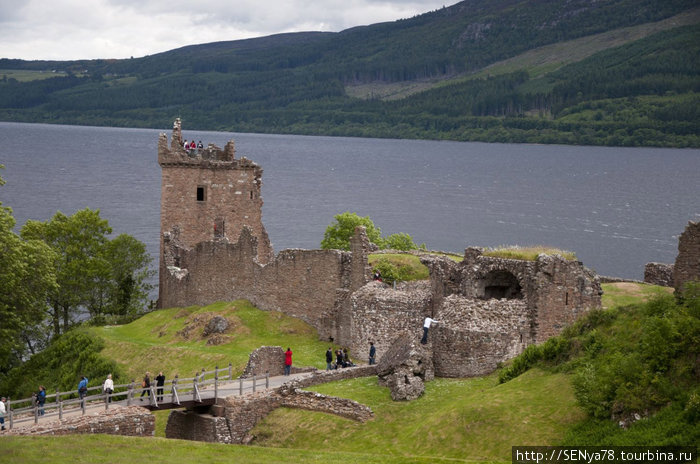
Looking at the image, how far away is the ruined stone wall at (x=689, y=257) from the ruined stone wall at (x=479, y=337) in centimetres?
688

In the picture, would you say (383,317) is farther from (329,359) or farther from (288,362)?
(288,362)

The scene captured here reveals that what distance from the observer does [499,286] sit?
43000 mm

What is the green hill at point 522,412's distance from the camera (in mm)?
26812

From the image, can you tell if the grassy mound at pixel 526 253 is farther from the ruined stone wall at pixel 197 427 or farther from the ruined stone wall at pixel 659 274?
the ruined stone wall at pixel 197 427

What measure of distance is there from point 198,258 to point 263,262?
13.6ft

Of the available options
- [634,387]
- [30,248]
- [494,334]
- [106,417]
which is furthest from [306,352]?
[634,387]

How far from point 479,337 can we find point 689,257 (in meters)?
8.76

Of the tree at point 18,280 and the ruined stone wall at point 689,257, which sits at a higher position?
the ruined stone wall at point 689,257

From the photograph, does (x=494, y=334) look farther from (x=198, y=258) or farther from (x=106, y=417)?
(x=198, y=258)

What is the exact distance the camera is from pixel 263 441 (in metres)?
36.0

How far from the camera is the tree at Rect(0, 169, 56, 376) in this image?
50438 millimetres

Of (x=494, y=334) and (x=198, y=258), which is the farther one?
(x=198, y=258)

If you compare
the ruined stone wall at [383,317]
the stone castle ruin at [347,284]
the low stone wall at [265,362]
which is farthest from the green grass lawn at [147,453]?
the ruined stone wall at [383,317]

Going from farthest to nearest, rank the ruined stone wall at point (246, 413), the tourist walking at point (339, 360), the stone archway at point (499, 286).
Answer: the tourist walking at point (339, 360) → the stone archway at point (499, 286) → the ruined stone wall at point (246, 413)
